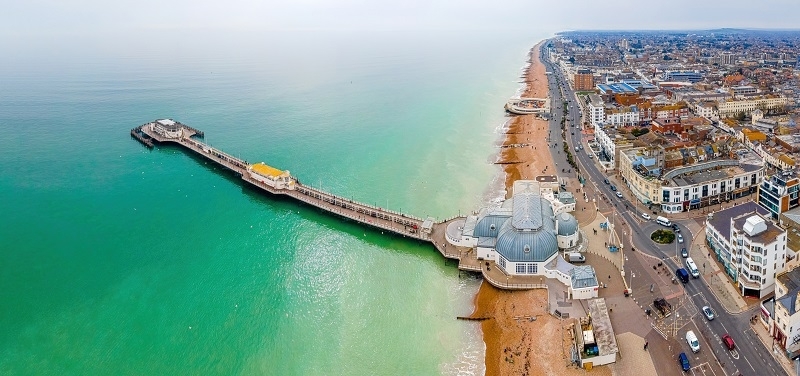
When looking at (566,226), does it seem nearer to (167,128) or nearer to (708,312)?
(708,312)

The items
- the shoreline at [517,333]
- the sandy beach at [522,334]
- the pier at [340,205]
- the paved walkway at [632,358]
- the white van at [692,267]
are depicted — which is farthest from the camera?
the pier at [340,205]

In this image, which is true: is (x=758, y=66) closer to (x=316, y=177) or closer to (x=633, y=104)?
(x=633, y=104)

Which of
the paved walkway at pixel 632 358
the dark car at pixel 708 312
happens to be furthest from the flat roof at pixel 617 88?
the paved walkway at pixel 632 358

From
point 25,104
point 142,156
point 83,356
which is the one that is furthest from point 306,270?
point 25,104

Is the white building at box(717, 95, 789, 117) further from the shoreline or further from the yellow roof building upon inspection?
the yellow roof building

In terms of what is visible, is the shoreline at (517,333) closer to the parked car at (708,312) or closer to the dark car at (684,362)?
the dark car at (684,362)

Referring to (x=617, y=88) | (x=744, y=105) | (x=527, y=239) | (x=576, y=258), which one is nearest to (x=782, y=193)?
(x=576, y=258)

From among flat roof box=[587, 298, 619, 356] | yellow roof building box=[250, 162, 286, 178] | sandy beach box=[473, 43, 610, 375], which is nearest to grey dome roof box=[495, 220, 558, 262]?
sandy beach box=[473, 43, 610, 375]
